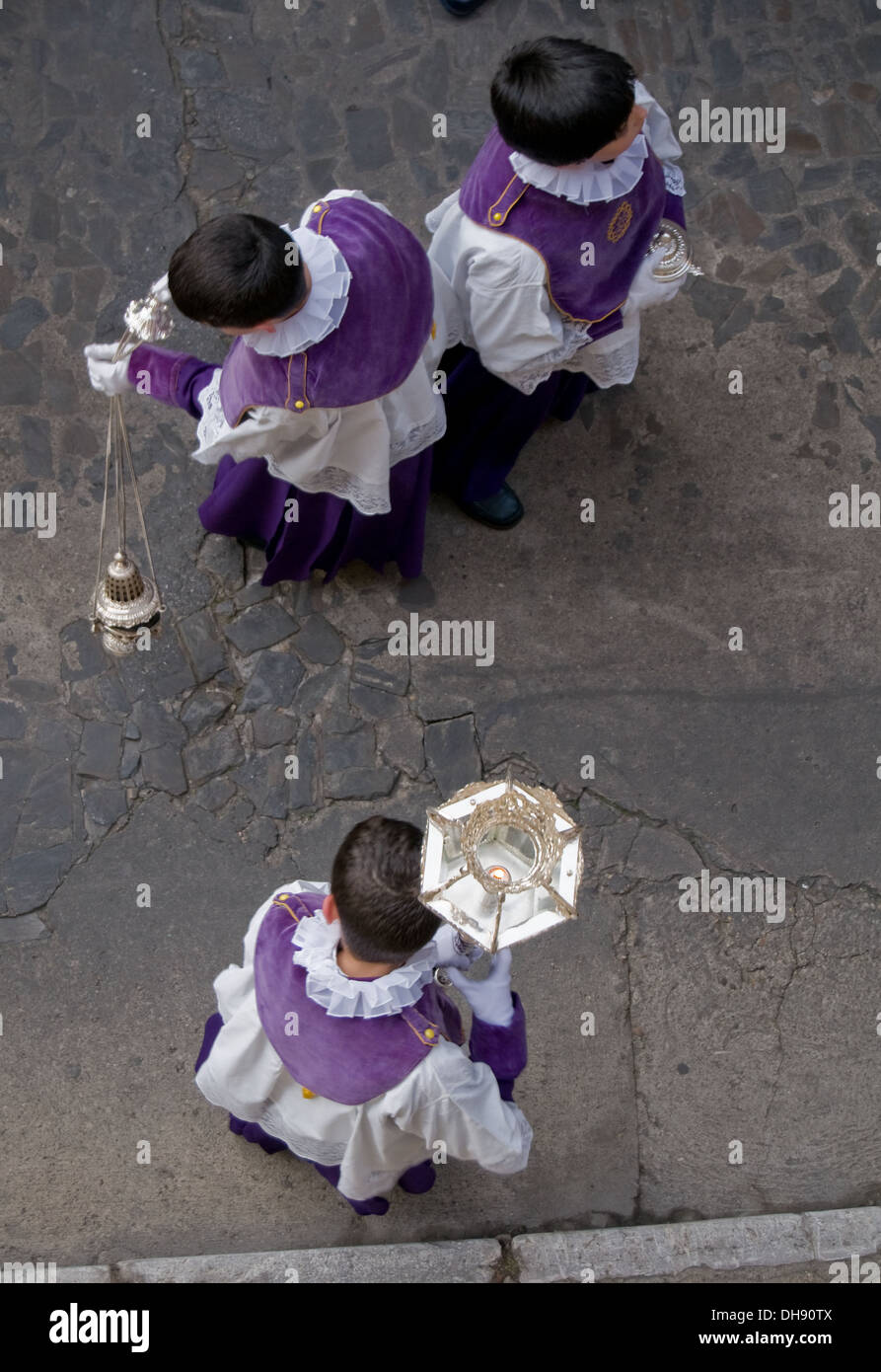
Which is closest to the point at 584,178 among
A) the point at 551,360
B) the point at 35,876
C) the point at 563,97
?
the point at 563,97

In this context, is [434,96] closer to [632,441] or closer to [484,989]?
[632,441]

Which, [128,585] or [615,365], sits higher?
[615,365]

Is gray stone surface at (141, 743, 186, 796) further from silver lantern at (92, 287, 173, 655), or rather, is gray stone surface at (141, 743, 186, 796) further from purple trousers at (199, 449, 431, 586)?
silver lantern at (92, 287, 173, 655)

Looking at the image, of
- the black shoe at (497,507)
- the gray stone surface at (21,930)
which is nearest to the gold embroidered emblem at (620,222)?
the black shoe at (497,507)

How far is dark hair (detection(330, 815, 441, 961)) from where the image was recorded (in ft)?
9.86

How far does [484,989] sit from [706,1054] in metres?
1.34

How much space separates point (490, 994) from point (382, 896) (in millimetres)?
657

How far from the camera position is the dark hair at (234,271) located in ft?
11.2

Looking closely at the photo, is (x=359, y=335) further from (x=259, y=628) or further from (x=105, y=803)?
(x=105, y=803)

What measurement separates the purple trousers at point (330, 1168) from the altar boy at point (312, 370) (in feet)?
5.32

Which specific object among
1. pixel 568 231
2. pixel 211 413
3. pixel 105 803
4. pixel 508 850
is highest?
pixel 568 231

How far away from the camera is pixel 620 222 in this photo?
4031 millimetres

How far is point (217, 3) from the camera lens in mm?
5672

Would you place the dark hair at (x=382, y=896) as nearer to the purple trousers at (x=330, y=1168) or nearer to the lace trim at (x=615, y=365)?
the purple trousers at (x=330, y=1168)
